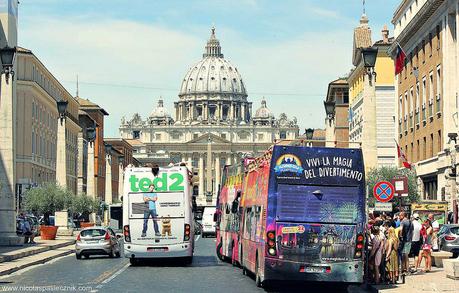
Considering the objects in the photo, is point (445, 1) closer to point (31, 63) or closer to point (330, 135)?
point (330, 135)

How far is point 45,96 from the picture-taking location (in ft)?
325

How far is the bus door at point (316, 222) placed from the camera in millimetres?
22391

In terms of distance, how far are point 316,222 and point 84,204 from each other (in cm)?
5609

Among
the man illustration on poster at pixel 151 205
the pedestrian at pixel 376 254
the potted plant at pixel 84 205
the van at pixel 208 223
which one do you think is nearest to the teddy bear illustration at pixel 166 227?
the man illustration on poster at pixel 151 205

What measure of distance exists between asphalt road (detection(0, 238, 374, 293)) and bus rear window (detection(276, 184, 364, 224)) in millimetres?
1985

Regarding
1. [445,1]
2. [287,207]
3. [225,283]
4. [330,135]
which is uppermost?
[445,1]

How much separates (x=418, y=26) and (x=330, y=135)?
15087mm

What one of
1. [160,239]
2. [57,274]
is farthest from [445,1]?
[57,274]

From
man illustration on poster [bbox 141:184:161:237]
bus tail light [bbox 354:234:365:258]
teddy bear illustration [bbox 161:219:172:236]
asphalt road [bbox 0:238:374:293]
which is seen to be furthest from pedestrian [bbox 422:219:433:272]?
man illustration on poster [bbox 141:184:161:237]

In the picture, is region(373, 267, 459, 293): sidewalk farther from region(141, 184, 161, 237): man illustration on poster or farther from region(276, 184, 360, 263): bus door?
region(141, 184, 161, 237): man illustration on poster

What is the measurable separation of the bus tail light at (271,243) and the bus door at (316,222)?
3.5 inches

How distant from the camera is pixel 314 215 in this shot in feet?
73.9

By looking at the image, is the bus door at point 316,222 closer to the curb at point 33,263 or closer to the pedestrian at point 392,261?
the pedestrian at point 392,261

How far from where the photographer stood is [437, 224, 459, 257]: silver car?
3612 cm
